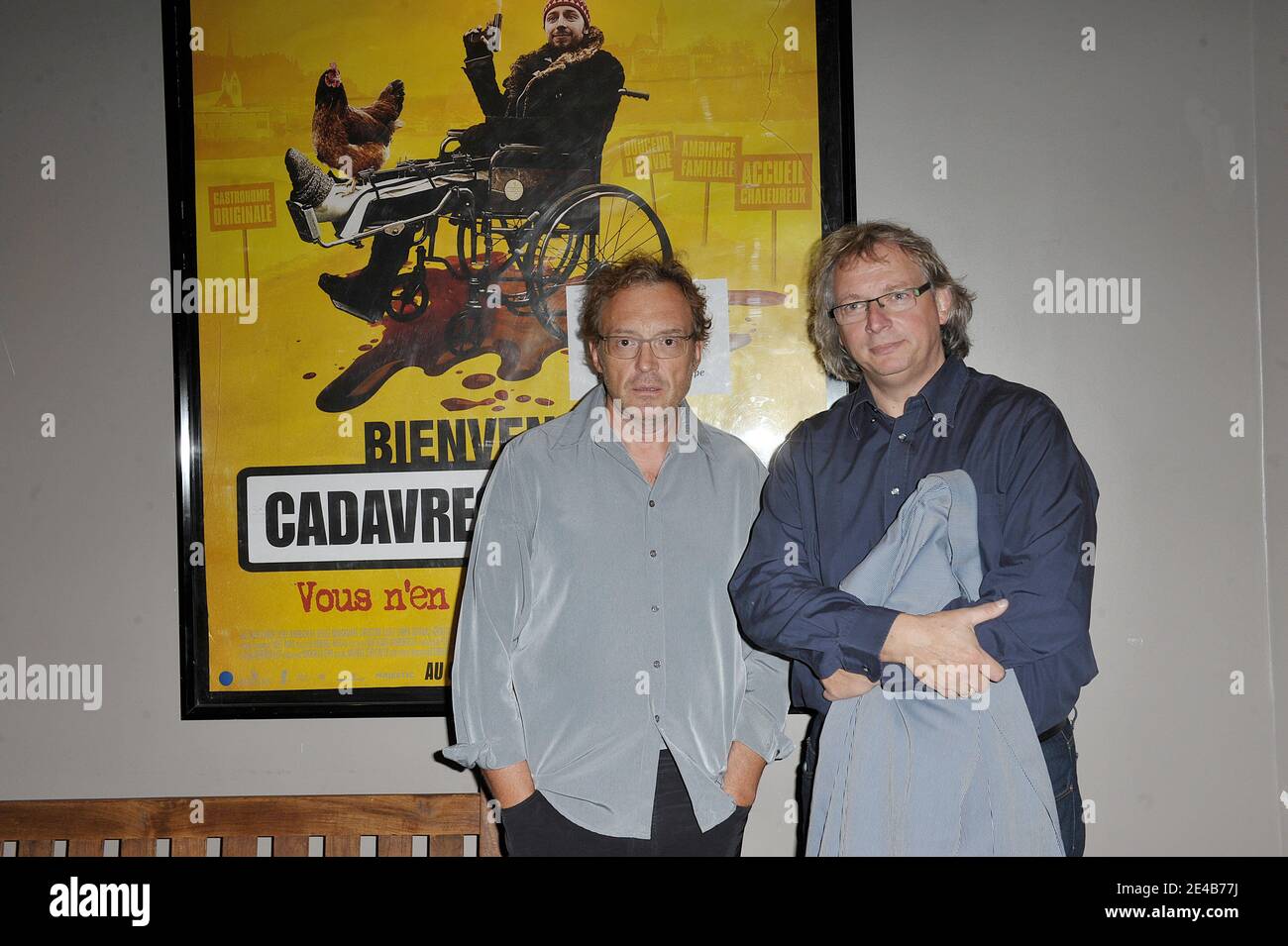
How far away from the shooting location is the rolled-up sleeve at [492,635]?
5.60 feet

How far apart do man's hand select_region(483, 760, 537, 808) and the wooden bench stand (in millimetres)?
257

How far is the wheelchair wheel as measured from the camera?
84.4 inches

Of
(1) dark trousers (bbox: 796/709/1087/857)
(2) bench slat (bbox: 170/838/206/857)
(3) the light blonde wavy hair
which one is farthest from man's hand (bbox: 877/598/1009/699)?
(2) bench slat (bbox: 170/838/206/857)

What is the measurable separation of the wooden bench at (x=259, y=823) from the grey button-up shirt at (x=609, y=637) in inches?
12.4

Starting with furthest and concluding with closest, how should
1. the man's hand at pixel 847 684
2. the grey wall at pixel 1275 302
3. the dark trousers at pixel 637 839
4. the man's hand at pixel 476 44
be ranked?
the man's hand at pixel 476 44 < the grey wall at pixel 1275 302 < the dark trousers at pixel 637 839 < the man's hand at pixel 847 684

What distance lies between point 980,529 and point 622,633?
0.66 metres

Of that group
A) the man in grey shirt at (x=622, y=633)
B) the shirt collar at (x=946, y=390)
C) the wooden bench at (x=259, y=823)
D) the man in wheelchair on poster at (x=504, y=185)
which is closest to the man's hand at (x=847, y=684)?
the man in grey shirt at (x=622, y=633)

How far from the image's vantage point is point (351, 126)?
2.18 metres

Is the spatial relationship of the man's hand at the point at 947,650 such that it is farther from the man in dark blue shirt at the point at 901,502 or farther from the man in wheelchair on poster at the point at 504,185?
the man in wheelchair on poster at the point at 504,185

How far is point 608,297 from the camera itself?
177 centimetres

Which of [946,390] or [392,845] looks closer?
[946,390]

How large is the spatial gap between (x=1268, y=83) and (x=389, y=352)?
2.15 meters

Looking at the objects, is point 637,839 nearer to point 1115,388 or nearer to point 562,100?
point 1115,388

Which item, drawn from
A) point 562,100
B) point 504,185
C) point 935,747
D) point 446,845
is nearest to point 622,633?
point 935,747
